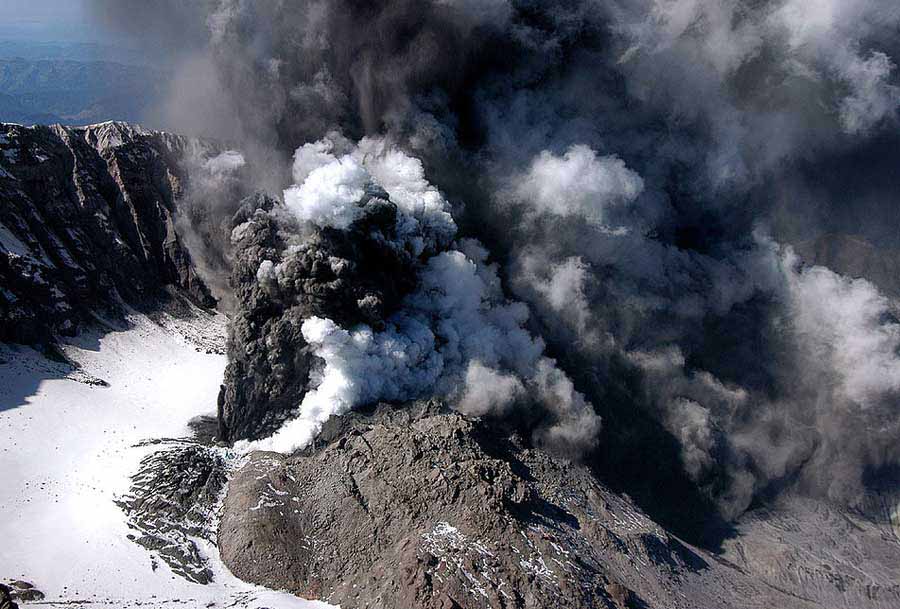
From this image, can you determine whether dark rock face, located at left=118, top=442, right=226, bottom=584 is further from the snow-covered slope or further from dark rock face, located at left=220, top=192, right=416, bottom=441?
dark rock face, located at left=220, top=192, right=416, bottom=441

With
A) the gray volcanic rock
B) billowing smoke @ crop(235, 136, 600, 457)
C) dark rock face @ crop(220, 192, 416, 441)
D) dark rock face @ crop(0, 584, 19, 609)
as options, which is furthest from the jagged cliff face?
dark rock face @ crop(0, 584, 19, 609)

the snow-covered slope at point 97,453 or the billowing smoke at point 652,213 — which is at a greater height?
the billowing smoke at point 652,213

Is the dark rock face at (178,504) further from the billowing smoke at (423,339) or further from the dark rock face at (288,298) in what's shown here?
the dark rock face at (288,298)

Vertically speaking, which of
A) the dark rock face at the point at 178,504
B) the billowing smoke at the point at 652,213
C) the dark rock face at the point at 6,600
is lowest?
the dark rock face at the point at 6,600

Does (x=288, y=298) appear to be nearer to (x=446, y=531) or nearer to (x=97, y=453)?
(x=97, y=453)

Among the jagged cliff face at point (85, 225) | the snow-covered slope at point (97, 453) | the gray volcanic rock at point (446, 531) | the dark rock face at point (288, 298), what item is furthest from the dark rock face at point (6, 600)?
the jagged cliff face at point (85, 225)

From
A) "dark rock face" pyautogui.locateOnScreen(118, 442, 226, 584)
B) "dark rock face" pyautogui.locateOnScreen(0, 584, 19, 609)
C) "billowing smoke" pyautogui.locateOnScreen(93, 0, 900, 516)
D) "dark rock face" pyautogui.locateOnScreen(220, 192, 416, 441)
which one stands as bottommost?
"dark rock face" pyautogui.locateOnScreen(0, 584, 19, 609)
